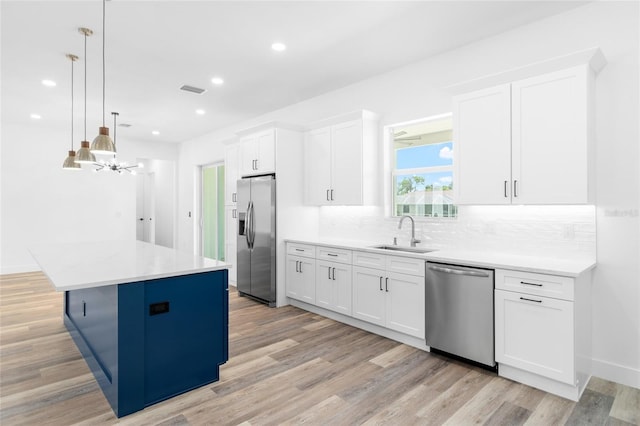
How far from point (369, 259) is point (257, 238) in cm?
184

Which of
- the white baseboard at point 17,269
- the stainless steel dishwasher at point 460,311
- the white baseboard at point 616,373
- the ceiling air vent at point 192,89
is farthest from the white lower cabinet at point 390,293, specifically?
the white baseboard at point 17,269

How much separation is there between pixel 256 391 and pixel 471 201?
2349 mm

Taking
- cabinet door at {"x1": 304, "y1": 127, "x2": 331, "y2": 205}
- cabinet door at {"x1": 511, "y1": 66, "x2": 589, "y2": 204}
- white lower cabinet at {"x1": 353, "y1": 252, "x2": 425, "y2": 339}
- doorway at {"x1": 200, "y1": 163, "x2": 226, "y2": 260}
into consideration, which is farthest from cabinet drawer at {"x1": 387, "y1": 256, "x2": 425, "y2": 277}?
doorway at {"x1": 200, "y1": 163, "x2": 226, "y2": 260}

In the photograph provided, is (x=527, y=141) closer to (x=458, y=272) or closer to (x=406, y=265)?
(x=458, y=272)

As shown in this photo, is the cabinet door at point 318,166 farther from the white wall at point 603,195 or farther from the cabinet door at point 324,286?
the white wall at point 603,195

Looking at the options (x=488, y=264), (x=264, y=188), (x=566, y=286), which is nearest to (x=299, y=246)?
(x=264, y=188)

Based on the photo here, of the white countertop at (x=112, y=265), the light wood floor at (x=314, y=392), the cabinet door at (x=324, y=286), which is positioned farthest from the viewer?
the cabinet door at (x=324, y=286)

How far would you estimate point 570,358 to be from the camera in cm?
237

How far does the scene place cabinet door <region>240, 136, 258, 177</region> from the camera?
5039mm

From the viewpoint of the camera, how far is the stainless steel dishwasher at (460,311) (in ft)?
9.06

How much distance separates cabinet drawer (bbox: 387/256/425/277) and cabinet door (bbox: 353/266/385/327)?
0.51ft

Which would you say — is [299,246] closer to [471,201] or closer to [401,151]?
[401,151]

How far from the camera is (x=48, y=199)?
6.98 m

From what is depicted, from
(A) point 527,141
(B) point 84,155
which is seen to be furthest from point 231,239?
(A) point 527,141
